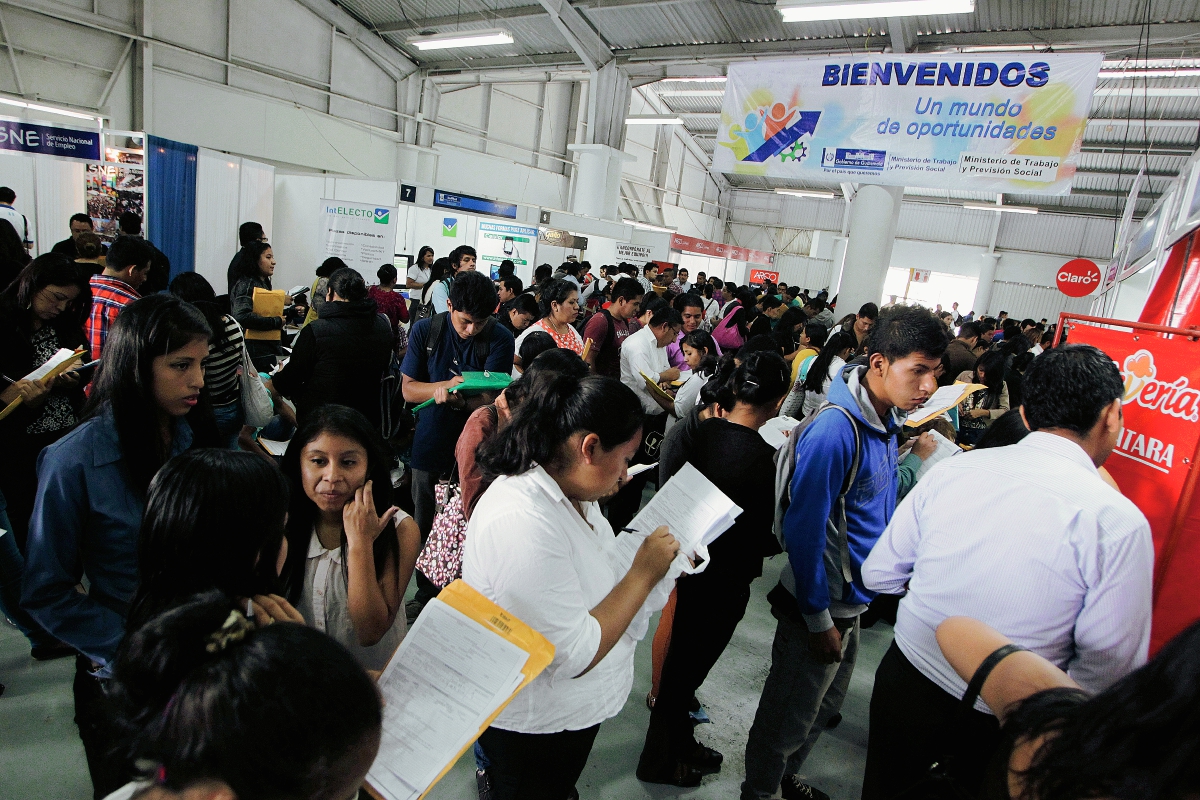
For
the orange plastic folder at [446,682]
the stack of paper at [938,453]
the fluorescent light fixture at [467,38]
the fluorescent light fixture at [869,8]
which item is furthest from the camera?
the fluorescent light fixture at [467,38]

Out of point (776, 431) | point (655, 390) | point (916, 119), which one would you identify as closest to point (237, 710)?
point (776, 431)

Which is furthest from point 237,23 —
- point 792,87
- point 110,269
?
point 110,269

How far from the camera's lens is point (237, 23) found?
10.8 metres

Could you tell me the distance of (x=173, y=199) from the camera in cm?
675

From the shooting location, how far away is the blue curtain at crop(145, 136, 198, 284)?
653 centimetres

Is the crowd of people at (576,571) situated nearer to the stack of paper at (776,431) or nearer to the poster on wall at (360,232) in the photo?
the stack of paper at (776,431)

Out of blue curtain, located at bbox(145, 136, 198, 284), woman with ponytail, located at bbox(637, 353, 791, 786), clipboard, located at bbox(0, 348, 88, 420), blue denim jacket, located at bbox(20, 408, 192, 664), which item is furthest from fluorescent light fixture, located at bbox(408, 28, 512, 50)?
blue denim jacket, located at bbox(20, 408, 192, 664)

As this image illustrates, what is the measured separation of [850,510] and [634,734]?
49.8 inches

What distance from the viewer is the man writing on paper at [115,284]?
276 centimetres

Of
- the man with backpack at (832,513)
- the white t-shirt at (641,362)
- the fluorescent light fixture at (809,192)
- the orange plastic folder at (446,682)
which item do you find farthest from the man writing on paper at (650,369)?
the fluorescent light fixture at (809,192)

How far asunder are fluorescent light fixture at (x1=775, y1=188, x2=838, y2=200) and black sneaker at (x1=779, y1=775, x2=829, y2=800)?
22178 millimetres

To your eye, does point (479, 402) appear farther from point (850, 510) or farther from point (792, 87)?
point (792, 87)

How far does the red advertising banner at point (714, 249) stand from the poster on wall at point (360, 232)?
25.3ft

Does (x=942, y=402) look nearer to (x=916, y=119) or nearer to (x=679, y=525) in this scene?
(x=679, y=525)
